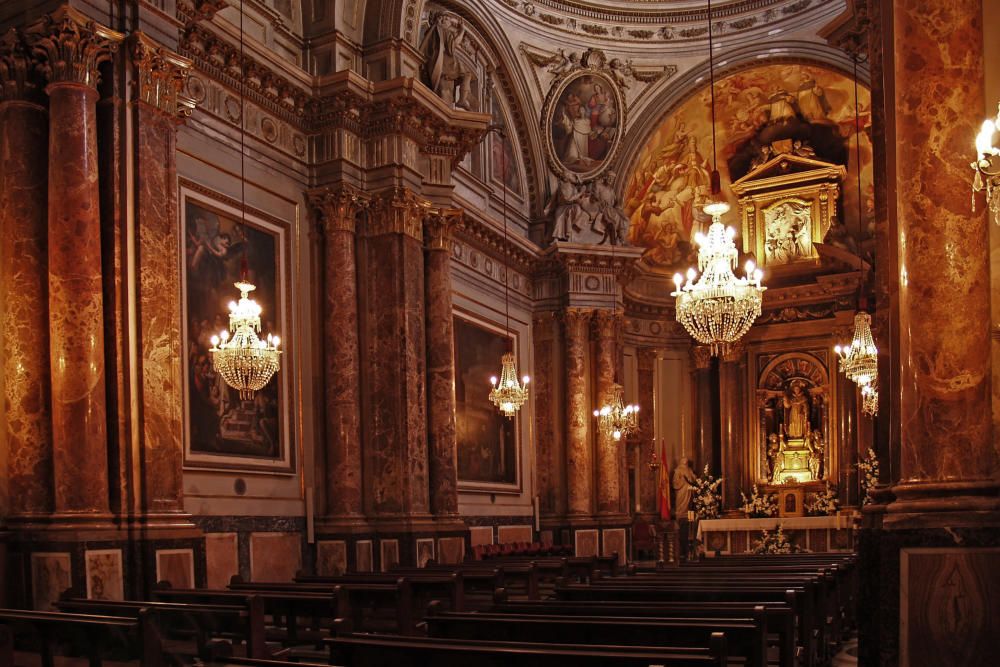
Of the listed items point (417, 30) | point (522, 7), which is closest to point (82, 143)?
point (417, 30)

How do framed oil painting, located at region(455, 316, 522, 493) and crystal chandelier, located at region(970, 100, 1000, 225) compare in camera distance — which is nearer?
crystal chandelier, located at region(970, 100, 1000, 225)

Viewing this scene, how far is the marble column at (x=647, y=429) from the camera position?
2683 centimetres

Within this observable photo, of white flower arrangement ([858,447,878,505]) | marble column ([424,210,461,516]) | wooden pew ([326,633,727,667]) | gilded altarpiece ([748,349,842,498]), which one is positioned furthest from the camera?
gilded altarpiece ([748,349,842,498])

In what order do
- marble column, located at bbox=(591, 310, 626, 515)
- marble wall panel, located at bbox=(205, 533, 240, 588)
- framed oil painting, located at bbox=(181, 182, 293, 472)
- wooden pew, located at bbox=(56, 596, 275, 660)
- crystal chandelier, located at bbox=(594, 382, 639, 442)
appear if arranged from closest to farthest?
wooden pew, located at bbox=(56, 596, 275, 660), marble wall panel, located at bbox=(205, 533, 240, 588), framed oil painting, located at bbox=(181, 182, 293, 472), crystal chandelier, located at bbox=(594, 382, 639, 442), marble column, located at bbox=(591, 310, 626, 515)

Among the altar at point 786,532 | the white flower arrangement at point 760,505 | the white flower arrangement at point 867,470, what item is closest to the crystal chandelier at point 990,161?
the white flower arrangement at point 867,470

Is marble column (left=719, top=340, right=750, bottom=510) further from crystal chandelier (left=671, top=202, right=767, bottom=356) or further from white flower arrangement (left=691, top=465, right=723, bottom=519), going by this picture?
crystal chandelier (left=671, top=202, right=767, bottom=356)

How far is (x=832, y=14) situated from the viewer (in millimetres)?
22578

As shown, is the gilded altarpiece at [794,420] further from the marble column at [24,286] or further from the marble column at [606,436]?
the marble column at [24,286]

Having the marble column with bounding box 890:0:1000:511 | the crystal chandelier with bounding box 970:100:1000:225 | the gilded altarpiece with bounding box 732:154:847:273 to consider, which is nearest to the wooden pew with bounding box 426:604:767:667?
the marble column with bounding box 890:0:1000:511

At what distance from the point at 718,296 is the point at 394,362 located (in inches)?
246

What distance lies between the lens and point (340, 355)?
15.0 meters

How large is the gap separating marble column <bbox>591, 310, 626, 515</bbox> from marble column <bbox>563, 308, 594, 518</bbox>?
0.78 ft

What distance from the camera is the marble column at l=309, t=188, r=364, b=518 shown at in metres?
14.9

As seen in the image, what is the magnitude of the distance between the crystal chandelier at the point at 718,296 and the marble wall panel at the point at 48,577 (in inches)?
269
